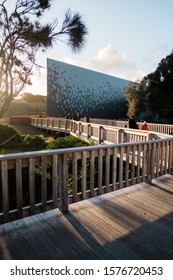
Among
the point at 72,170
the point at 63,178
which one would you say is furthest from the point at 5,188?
Answer: the point at 72,170

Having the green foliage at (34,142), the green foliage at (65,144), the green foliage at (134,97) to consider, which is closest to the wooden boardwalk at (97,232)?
the green foliage at (65,144)

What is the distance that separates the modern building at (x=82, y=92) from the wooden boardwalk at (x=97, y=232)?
23.0 metres

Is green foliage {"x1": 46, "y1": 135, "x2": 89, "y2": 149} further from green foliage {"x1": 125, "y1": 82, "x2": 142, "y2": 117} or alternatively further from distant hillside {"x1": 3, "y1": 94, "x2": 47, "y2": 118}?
distant hillside {"x1": 3, "y1": 94, "x2": 47, "y2": 118}

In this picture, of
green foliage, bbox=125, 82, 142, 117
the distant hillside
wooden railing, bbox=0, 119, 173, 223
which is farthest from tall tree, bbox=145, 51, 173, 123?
the distant hillside

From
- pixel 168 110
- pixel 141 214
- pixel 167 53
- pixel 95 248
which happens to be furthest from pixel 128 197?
pixel 167 53

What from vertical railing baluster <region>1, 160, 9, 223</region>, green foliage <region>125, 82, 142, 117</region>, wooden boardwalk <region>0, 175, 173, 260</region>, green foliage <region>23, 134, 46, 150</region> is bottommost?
wooden boardwalk <region>0, 175, 173, 260</region>

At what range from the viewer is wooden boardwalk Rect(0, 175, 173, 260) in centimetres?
255

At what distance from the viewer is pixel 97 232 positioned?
2.98 m

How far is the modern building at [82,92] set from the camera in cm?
2622

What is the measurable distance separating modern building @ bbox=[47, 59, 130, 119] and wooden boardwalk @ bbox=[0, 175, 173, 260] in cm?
2298

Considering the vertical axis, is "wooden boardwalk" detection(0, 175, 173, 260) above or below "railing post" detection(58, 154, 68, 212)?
below

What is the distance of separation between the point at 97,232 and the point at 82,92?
28.1 m

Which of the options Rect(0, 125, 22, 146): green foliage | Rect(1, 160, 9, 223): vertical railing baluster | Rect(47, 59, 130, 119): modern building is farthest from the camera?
Rect(47, 59, 130, 119): modern building
